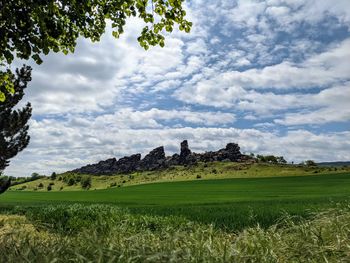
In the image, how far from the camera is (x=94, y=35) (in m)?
14.4

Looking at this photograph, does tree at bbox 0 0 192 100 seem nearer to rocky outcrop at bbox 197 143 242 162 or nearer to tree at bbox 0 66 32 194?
tree at bbox 0 66 32 194

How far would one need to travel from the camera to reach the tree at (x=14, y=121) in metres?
32.0

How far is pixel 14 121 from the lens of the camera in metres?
32.3

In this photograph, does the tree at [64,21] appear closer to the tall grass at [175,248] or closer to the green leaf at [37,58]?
the green leaf at [37,58]

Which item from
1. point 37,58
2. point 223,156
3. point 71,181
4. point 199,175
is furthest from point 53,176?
point 37,58

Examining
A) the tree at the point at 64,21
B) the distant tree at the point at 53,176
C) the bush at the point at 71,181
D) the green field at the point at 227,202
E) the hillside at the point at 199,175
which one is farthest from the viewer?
the distant tree at the point at 53,176

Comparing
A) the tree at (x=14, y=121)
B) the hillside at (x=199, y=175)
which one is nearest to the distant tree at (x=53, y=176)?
the hillside at (x=199, y=175)

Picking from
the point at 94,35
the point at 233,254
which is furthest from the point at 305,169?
the point at 233,254

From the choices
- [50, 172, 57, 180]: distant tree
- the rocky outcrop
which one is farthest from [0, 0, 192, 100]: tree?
the rocky outcrop

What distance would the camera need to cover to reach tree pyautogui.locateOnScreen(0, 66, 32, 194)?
3195cm

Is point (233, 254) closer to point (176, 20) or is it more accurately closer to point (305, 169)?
point (176, 20)

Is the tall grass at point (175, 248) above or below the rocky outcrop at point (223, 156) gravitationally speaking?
below

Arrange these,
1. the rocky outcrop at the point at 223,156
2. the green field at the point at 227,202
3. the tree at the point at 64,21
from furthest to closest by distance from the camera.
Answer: the rocky outcrop at the point at 223,156, the green field at the point at 227,202, the tree at the point at 64,21

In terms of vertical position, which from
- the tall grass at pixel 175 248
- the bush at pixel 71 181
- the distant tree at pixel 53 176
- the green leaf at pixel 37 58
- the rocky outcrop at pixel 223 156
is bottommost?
the tall grass at pixel 175 248
